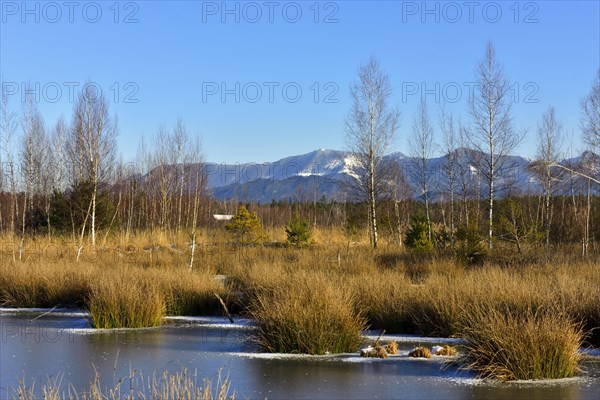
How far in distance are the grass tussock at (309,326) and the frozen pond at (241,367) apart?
0.91 feet

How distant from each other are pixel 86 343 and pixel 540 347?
21.9 feet

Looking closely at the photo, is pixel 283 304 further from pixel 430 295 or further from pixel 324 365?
pixel 430 295

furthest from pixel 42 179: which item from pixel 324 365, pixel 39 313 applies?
pixel 324 365

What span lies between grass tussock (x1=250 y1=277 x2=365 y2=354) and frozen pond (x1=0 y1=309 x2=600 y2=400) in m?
0.28

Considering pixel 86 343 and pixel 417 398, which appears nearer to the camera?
pixel 417 398

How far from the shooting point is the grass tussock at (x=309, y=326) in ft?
32.0

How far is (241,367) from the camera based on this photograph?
8.76 metres

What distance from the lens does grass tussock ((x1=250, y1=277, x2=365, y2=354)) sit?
9758mm

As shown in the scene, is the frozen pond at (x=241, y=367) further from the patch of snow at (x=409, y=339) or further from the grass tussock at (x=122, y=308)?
the grass tussock at (x=122, y=308)

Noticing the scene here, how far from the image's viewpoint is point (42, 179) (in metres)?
42.8

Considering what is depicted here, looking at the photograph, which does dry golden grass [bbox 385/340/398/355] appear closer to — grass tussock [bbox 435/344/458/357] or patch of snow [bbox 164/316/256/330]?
grass tussock [bbox 435/344/458/357]

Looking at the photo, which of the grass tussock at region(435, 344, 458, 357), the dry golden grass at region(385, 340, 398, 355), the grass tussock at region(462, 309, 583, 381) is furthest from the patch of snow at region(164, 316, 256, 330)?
the grass tussock at region(462, 309, 583, 381)

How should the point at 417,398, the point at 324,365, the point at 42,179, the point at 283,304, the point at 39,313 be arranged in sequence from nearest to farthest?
1. the point at 417,398
2. the point at 324,365
3. the point at 283,304
4. the point at 39,313
5. the point at 42,179

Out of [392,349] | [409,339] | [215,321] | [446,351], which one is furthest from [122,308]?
[446,351]
